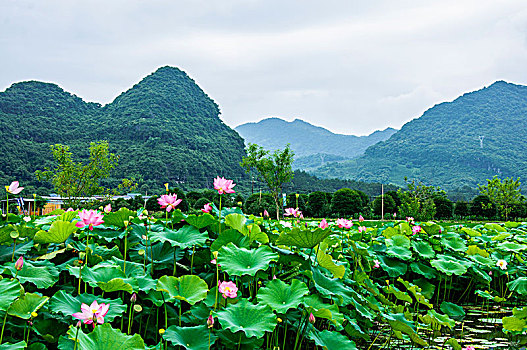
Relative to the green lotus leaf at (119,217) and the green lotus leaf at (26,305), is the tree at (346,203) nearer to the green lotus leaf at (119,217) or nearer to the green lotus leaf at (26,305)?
the green lotus leaf at (119,217)

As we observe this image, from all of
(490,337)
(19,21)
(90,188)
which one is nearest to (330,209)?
(90,188)

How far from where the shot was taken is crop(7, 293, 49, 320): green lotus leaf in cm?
135

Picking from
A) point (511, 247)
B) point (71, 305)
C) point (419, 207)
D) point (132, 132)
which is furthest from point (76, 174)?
point (132, 132)

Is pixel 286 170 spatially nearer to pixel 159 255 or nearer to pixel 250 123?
pixel 159 255

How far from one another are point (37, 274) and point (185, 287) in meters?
0.65

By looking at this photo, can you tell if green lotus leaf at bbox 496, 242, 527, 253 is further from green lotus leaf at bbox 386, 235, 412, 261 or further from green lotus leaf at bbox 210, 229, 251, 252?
green lotus leaf at bbox 210, 229, 251, 252

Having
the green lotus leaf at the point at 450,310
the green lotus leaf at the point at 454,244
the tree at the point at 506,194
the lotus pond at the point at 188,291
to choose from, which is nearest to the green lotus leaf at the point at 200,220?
the lotus pond at the point at 188,291

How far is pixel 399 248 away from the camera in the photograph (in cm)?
336

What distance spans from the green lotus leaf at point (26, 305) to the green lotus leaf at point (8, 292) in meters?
0.03

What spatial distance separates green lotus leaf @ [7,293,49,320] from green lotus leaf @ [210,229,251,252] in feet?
2.68

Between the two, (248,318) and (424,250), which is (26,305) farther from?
(424,250)

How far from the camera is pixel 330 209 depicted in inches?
804

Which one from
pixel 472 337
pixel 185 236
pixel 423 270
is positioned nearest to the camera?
pixel 185 236

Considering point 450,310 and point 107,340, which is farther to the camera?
point 450,310
